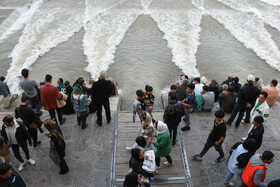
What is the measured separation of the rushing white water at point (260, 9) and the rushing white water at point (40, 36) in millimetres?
14453

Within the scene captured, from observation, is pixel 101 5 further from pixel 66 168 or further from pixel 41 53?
pixel 66 168

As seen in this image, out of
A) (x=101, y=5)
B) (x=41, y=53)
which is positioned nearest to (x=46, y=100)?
(x=41, y=53)

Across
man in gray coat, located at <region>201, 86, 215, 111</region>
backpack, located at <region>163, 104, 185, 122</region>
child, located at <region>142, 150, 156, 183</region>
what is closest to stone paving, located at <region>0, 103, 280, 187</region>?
man in gray coat, located at <region>201, 86, 215, 111</region>

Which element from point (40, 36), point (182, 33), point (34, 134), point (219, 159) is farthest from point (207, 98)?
point (40, 36)

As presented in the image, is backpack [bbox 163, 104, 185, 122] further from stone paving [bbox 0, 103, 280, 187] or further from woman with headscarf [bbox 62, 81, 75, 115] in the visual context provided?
woman with headscarf [bbox 62, 81, 75, 115]

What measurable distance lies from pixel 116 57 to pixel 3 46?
7784 mm

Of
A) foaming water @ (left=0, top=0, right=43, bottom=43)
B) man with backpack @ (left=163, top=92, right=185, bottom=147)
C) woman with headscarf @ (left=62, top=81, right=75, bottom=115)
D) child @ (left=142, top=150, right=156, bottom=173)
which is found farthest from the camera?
foaming water @ (left=0, top=0, right=43, bottom=43)

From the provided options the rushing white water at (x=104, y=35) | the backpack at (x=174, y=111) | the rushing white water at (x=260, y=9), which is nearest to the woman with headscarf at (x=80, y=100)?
the backpack at (x=174, y=111)

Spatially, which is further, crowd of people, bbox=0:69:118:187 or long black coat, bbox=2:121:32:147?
long black coat, bbox=2:121:32:147

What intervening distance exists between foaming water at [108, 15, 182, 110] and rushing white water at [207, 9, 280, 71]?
5601 millimetres

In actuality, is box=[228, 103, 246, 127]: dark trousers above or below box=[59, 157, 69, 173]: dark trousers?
above

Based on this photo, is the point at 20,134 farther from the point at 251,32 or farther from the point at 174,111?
the point at 251,32

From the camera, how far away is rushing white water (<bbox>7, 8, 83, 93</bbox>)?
13.4 meters

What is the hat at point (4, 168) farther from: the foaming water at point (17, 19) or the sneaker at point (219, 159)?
the foaming water at point (17, 19)
